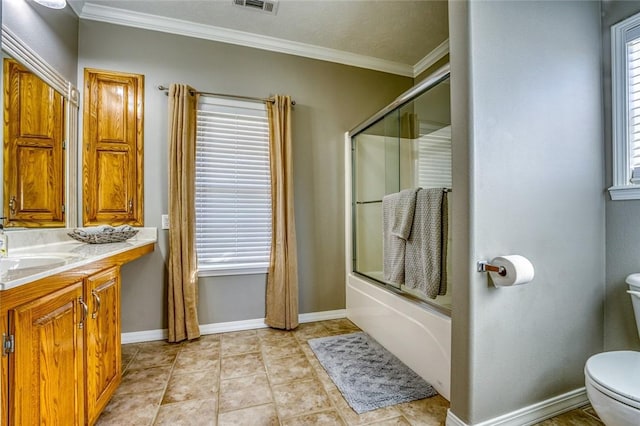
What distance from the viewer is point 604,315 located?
1.60 meters

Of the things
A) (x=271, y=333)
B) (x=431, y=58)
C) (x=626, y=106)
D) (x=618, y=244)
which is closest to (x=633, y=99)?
(x=626, y=106)

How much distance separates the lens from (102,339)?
139 cm

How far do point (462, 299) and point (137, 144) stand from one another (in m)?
2.57

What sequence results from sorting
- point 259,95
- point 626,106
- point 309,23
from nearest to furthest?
point 626,106, point 309,23, point 259,95

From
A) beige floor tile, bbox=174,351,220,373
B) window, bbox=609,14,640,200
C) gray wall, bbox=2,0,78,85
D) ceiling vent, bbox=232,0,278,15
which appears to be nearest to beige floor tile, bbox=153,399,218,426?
beige floor tile, bbox=174,351,220,373

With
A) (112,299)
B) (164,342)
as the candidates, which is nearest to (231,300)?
(164,342)

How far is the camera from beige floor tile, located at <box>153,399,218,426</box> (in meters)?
1.40

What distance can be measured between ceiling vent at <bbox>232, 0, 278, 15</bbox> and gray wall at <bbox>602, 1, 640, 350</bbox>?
2.14 m

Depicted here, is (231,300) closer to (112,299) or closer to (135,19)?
(112,299)

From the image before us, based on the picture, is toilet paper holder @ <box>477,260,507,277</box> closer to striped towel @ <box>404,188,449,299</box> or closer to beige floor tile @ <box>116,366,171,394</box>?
striped towel @ <box>404,188,449,299</box>

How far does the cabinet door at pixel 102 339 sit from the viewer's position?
1.26 m

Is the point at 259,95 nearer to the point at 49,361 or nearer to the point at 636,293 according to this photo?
the point at 49,361

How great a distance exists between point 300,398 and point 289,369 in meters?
0.32

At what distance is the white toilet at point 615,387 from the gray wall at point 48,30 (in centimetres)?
324
